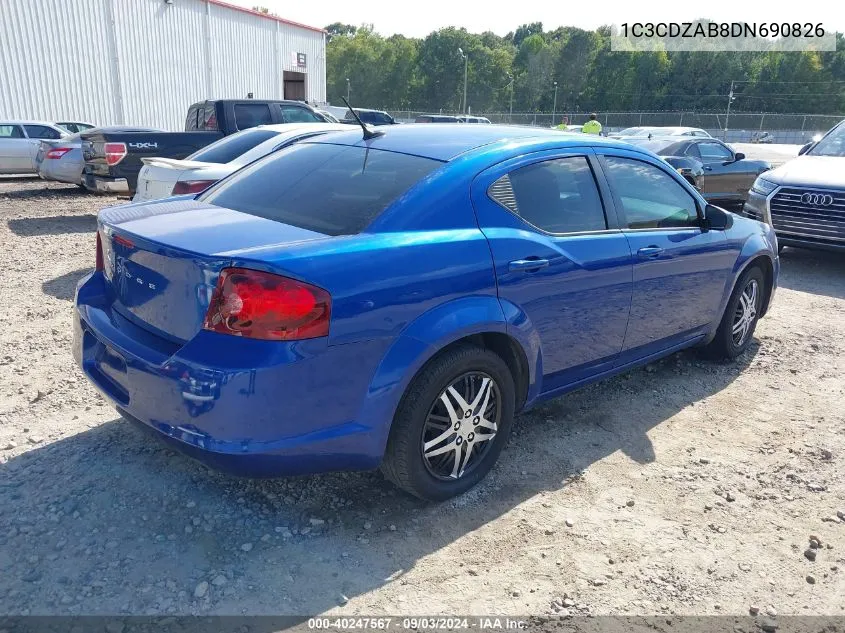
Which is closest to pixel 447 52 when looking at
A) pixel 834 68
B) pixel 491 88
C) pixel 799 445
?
pixel 491 88

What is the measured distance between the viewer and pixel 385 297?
2674mm

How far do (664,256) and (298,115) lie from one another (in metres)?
9.35

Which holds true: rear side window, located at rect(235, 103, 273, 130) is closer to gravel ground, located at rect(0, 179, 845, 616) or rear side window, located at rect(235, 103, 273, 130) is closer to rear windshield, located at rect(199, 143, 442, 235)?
gravel ground, located at rect(0, 179, 845, 616)

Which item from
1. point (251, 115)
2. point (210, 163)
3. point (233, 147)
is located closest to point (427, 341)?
point (210, 163)

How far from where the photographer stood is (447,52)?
354 ft

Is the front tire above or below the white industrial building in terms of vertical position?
below

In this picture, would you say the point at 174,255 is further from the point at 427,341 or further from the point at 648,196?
the point at 648,196

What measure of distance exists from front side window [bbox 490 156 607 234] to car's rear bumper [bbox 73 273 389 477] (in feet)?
4.05

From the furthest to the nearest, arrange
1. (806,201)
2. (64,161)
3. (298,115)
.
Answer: (64,161)
(298,115)
(806,201)

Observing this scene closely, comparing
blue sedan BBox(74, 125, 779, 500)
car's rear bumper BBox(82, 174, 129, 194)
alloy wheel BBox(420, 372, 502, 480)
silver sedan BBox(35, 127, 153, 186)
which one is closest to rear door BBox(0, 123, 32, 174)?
silver sedan BBox(35, 127, 153, 186)

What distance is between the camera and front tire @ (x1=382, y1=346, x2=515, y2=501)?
289 cm

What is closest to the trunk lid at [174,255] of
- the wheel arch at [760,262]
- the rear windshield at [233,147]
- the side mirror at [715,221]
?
the side mirror at [715,221]

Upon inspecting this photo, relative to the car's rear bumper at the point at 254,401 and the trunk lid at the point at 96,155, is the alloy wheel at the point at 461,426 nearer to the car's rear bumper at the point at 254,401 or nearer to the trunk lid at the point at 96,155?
the car's rear bumper at the point at 254,401

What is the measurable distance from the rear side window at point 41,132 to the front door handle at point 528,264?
15.7 metres
